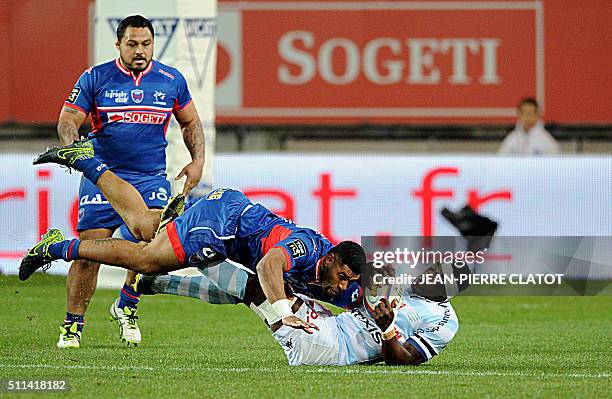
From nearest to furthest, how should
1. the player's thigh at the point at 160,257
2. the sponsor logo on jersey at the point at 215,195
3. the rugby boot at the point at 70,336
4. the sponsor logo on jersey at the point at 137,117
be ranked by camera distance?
the player's thigh at the point at 160,257
the sponsor logo on jersey at the point at 215,195
the rugby boot at the point at 70,336
the sponsor logo on jersey at the point at 137,117

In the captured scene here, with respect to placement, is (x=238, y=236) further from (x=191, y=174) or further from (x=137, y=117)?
(x=137, y=117)

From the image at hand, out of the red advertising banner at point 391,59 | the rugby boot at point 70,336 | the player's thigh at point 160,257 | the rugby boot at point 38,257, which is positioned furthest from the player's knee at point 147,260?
the red advertising banner at point 391,59

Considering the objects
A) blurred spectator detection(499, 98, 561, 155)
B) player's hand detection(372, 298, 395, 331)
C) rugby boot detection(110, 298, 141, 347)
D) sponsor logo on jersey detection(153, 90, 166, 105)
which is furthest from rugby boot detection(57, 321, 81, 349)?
blurred spectator detection(499, 98, 561, 155)

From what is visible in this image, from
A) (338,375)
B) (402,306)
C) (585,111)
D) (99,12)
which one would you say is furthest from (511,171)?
(338,375)

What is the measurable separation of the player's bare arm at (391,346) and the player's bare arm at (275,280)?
414 mm

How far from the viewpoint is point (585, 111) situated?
18.7m

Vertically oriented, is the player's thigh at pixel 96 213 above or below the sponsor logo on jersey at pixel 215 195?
below

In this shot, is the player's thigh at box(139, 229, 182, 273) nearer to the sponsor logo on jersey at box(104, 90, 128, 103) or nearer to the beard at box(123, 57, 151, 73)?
the sponsor logo on jersey at box(104, 90, 128, 103)

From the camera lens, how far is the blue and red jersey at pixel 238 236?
9141mm

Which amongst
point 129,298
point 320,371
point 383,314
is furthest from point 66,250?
point 383,314

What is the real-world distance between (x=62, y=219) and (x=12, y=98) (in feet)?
11.3

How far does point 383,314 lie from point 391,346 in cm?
28

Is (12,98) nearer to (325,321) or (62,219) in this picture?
(62,219)

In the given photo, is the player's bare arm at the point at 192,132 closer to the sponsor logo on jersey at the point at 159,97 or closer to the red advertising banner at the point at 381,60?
the sponsor logo on jersey at the point at 159,97
